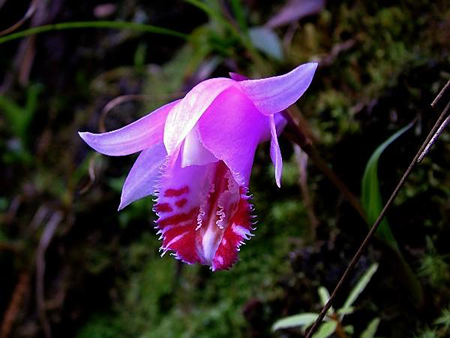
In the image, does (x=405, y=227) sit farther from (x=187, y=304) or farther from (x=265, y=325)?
(x=187, y=304)

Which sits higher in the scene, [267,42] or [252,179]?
[267,42]

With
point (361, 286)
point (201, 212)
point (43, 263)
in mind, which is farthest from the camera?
point (43, 263)

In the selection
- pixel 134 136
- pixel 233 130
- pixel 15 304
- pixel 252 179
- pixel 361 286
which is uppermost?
pixel 134 136

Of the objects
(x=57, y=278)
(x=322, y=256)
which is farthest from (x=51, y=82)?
(x=322, y=256)

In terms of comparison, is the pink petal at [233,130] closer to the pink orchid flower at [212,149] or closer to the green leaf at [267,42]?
the pink orchid flower at [212,149]

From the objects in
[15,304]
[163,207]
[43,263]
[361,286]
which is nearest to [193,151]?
[163,207]

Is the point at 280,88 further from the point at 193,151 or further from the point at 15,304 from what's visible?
the point at 15,304
